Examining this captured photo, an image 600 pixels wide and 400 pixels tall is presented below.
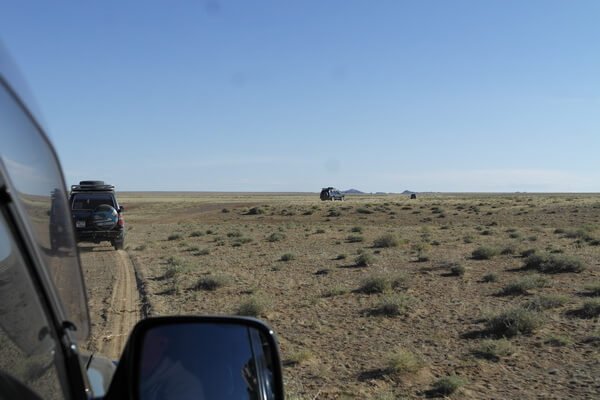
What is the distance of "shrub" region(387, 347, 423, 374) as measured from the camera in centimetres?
801

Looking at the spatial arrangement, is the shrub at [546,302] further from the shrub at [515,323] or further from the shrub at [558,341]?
the shrub at [558,341]

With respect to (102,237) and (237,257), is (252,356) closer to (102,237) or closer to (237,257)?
(237,257)

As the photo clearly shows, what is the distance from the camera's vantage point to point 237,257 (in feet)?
70.0

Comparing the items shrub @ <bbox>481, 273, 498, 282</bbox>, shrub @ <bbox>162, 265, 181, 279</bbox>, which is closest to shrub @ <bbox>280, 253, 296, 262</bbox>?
shrub @ <bbox>162, 265, 181, 279</bbox>

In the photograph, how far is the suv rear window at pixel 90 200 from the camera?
2095 centimetres

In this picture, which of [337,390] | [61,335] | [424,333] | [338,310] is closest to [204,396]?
[61,335]

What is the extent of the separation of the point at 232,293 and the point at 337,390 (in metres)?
6.65

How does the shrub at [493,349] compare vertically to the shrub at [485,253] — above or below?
below

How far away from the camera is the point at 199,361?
2230 mm

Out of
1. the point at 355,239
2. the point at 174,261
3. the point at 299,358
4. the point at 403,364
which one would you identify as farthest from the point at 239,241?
the point at 403,364

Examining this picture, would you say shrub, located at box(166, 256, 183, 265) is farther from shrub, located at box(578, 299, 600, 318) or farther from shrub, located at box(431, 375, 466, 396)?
shrub, located at box(431, 375, 466, 396)

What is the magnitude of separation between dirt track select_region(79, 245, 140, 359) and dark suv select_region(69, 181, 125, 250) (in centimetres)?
70

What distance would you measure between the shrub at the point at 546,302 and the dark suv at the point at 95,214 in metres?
14.6

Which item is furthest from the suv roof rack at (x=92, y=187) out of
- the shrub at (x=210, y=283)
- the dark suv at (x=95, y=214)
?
the shrub at (x=210, y=283)
